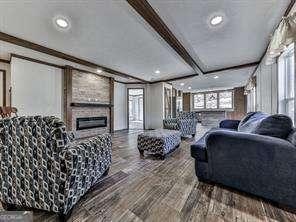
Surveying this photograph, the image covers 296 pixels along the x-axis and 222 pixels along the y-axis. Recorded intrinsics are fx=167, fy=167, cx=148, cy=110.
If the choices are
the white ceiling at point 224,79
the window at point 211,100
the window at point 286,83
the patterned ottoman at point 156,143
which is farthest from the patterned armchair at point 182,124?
the window at point 211,100

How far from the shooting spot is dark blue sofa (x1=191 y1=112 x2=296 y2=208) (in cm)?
156

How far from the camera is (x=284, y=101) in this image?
3.29 metres

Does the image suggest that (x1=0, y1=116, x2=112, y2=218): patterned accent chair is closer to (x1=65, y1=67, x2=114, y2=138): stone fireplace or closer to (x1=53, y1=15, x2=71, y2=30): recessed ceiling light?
(x1=53, y1=15, x2=71, y2=30): recessed ceiling light

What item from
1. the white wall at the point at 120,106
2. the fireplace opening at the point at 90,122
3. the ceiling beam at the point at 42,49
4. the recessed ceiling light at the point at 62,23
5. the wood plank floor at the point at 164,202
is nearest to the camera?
the wood plank floor at the point at 164,202

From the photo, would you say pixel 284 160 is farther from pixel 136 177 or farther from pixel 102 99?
pixel 102 99

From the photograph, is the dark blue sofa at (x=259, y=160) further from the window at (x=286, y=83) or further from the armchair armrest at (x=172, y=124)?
the armchair armrest at (x=172, y=124)

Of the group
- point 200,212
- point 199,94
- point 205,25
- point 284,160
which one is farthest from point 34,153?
point 199,94

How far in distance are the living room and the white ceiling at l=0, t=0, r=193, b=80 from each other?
2cm

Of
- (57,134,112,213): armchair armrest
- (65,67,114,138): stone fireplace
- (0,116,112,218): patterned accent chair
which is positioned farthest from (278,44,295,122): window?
(65,67,114,138): stone fireplace

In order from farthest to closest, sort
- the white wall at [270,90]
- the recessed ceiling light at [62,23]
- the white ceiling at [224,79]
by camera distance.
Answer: the white ceiling at [224,79]
the white wall at [270,90]
the recessed ceiling light at [62,23]

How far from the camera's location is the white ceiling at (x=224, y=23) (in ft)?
7.92

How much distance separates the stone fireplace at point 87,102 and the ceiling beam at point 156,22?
3433 millimetres

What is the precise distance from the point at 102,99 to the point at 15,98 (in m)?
2.87

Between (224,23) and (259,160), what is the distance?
2.38 m
